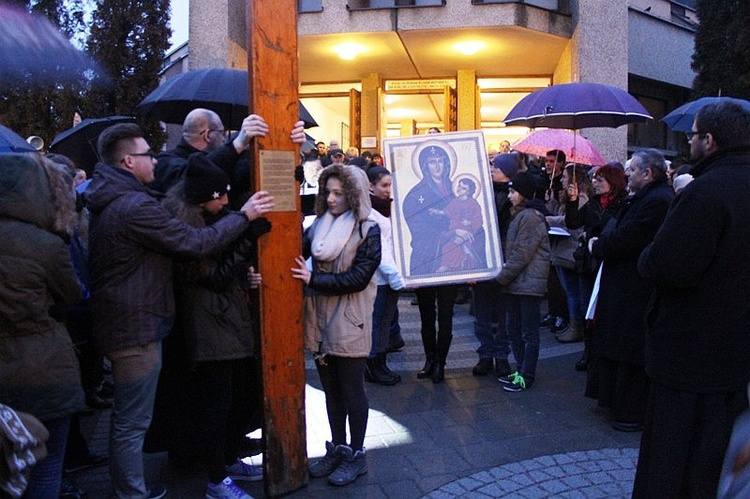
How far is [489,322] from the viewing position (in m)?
6.61

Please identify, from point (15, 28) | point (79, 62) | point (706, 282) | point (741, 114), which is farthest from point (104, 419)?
point (741, 114)

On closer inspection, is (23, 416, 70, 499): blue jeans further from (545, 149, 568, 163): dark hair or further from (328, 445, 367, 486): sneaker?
(545, 149, 568, 163): dark hair

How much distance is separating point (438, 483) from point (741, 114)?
267 centimetres

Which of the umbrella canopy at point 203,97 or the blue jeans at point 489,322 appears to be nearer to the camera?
the umbrella canopy at point 203,97

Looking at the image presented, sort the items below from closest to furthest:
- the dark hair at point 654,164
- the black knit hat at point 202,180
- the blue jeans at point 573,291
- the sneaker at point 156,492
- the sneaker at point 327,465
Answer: the black knit hat at point 202,180 → the sneaker at point 156,492 → the sneaker at point 327,465 → the dark hair at point 654,164 → the blue jeans at point 573,291

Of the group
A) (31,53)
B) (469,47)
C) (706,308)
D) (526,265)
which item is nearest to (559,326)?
(526,265)

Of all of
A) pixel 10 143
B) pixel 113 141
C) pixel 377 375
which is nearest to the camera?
pixel 113 141

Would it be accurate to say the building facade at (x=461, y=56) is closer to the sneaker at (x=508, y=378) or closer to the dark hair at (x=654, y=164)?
the sneaker at (x=508, y=378)

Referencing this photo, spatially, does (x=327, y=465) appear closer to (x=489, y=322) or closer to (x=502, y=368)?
(x=502, y=368)

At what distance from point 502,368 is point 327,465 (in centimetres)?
268

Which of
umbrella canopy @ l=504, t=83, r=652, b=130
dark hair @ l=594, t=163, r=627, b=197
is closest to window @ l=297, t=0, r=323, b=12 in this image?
umbrella canopy @ l=504, t=83, r=652, b=130

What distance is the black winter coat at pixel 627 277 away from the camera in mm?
4887

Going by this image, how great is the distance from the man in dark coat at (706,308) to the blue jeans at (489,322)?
3.19m

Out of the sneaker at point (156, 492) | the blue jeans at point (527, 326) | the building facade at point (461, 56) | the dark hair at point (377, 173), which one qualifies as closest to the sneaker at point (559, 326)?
the blue jeans at point (527, 326)
